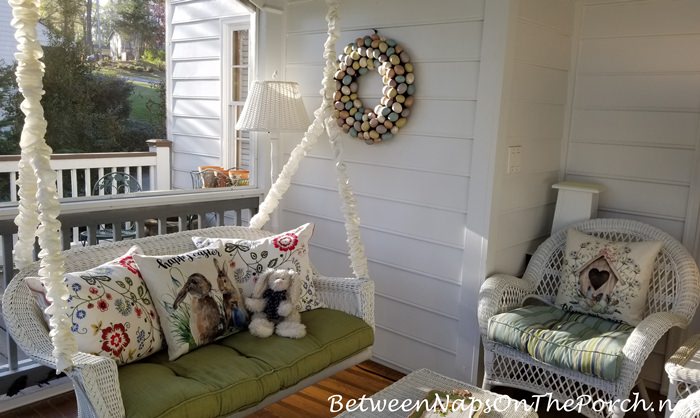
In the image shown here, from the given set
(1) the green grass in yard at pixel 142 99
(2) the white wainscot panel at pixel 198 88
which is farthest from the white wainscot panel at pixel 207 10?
(1) the green grass in yard at pixel 142 99

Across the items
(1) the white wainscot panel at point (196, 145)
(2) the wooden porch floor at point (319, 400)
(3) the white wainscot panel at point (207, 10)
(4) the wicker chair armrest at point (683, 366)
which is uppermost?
(3) the white wainscot panel at point (207, 10)

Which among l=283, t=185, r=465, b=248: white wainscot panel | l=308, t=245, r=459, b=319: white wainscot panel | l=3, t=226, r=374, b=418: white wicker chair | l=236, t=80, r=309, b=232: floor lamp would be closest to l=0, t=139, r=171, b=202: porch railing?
l=236, t=80, r=309, b=232: floor lamp

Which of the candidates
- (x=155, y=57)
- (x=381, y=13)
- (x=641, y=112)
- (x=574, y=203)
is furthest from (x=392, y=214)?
(x=155, y=57)

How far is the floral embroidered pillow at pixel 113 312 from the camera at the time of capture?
1959mm

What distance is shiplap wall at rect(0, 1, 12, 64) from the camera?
2680mm

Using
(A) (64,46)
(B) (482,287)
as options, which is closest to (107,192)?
(A) (64,46)

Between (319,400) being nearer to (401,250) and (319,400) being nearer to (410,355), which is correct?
(410,355)

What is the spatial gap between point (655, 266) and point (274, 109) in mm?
2167

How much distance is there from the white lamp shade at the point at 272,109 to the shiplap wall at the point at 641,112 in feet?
5.18

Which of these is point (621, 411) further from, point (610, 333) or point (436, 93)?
point (436, 93)

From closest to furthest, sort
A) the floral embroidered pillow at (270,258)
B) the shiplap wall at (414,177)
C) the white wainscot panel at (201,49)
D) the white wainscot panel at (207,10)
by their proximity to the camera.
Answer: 1. the floral embroidered pillow at (270,258)
2. the shiplap wall at (414,177)
3. the white wainscot panel at (207,10)
4. the white wainscot panel at (201,49)

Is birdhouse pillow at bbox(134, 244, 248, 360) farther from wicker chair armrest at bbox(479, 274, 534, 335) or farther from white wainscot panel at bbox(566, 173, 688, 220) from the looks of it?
white wainscot panel at bbox(566, 173, 688, 220)

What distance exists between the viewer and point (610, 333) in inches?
99.7

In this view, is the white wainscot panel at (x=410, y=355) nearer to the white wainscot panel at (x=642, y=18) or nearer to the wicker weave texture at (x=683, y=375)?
the wicker weave texture at (x=683, y=375)
